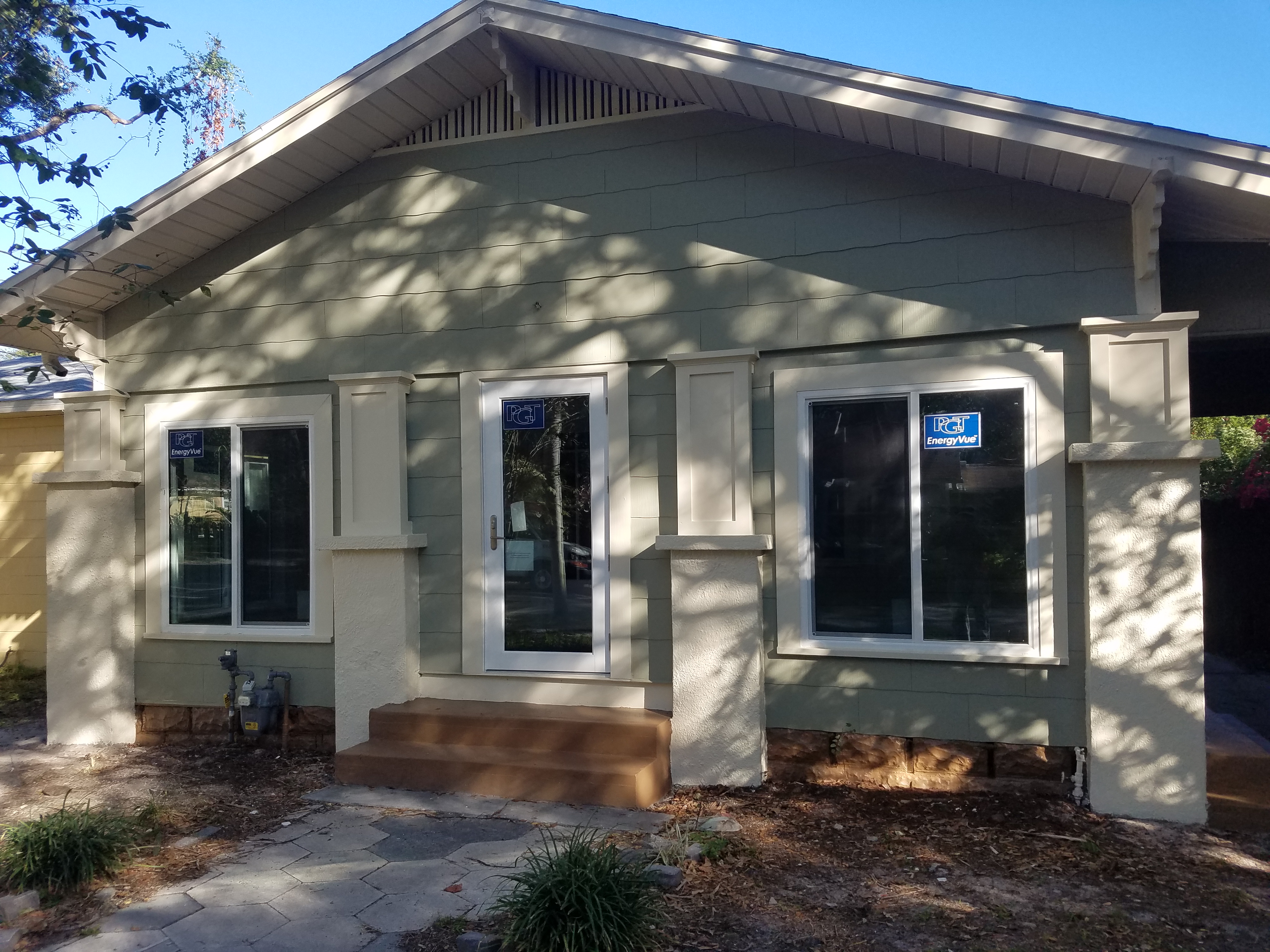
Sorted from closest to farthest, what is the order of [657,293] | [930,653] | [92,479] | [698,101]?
1. [930,653]
2. [698,101]
3. [657,293]
4. [92,479]

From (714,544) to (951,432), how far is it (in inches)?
62.4

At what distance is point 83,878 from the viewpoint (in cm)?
434

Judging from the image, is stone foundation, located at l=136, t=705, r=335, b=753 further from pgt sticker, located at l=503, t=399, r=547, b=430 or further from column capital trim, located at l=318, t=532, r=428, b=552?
pgt sticker, located at l=503, t=399, r=547, b=430

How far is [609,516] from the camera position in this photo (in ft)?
20.7

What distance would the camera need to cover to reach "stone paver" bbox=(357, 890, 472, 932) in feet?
13.3

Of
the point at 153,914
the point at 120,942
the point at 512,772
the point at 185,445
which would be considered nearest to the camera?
the point at 120,942

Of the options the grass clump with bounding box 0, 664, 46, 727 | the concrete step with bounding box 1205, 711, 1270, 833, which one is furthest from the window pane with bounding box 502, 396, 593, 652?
the grass clump with bounding box 0, 664, 46, 727

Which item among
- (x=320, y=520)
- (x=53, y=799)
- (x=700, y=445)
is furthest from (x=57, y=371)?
(x=700, y=445)

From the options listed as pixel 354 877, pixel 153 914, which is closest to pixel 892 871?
pixel 354 877

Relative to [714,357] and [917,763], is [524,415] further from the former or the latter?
[917,763]

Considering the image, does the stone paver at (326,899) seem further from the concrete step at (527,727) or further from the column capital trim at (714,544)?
the column capital trim at (714,544)

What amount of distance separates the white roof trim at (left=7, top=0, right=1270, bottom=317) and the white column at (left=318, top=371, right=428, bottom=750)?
1.62 m

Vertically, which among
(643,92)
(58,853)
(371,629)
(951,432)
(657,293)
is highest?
(643,92)

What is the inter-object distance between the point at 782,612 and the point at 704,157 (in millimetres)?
3001
